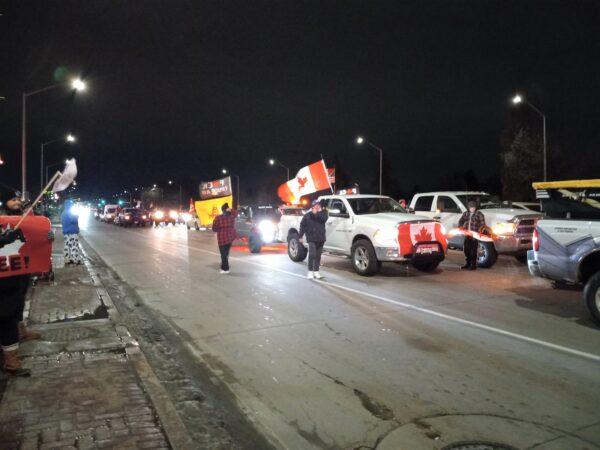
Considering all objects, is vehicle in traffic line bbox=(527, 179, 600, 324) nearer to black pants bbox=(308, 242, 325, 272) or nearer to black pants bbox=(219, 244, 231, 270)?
black pants bbox=(308, 242, 325, 272)

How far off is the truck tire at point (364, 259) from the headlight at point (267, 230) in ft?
16.9

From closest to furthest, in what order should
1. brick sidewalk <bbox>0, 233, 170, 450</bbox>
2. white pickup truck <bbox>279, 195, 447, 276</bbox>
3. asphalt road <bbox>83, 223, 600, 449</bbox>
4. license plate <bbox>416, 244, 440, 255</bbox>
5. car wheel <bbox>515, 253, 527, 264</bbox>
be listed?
1. brick sidewalk <bbox>0, 233, 170, 450</bbox>
2. asphalt road <bbox>83, 223, 600, 449</bbox>
3. white pickup truck <bbox>279, 195, 447, 276</bbox>
4. license plate <bbox>416, 244, 440, 255</bbox>
5. car wheel <bbox>515, 253, 527, 264</bbox>

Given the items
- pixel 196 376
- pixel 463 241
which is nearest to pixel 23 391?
pixel 196 376

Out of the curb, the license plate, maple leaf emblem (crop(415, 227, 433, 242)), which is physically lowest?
the curb

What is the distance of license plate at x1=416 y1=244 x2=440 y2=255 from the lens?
1159 cm

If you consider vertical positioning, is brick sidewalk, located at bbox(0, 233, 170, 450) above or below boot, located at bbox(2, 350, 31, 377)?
below

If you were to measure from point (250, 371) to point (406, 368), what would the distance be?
1659 millimetres

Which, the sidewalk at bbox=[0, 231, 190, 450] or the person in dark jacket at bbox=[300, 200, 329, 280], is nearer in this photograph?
the sidewalk at bbox=[0, 231, 190, 450]

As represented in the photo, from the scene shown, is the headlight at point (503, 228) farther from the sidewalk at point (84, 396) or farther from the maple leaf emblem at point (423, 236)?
the sidewalk at point (84, 396)

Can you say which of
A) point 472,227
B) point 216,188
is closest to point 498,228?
point 472,227

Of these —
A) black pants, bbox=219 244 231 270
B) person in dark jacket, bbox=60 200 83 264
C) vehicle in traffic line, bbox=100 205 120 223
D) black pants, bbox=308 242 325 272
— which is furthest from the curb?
vehicle in traffic line, bbox=100 205 120 223

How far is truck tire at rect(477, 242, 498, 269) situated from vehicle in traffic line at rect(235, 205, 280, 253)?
6159 millimetres

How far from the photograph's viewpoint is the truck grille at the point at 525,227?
42.7ft

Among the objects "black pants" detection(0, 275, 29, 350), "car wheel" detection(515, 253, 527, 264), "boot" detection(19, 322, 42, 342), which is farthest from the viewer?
"car wheel" detection(515, 253, 527, 264)
